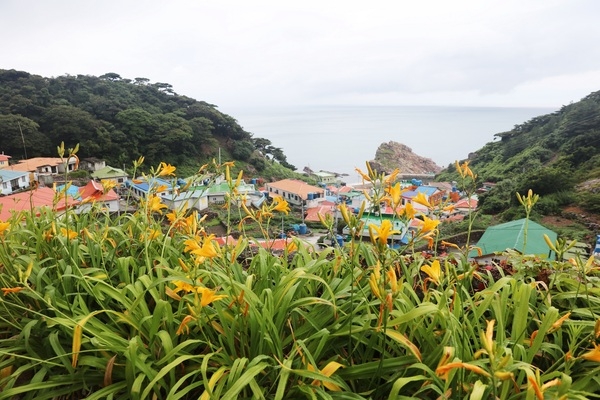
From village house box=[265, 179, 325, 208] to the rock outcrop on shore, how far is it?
26.5 metres

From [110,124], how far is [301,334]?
34.2 m

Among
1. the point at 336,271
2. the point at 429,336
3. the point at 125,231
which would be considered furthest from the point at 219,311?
the point at 125,231

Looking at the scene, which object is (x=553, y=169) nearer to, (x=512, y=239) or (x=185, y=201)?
(x=512, y=239)

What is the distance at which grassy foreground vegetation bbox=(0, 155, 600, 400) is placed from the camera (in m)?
0.84

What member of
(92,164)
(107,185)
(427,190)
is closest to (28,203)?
(107,185)

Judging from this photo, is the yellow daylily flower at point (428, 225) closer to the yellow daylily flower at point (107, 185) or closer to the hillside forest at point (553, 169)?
the yellow daylily flower at point (107, 185)

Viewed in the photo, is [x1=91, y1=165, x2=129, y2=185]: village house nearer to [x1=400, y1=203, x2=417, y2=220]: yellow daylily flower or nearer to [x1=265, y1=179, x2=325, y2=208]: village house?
[x1=400, y1=203, x2=417, y2=220]: yellow daylily flower

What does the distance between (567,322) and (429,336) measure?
0.39 meters

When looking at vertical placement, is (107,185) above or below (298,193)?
above

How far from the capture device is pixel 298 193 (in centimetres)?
2661

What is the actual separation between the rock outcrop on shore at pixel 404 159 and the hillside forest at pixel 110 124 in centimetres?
1987

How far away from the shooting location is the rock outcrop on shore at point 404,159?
53.9 m

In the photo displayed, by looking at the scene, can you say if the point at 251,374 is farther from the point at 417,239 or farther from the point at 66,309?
the point at 66,309

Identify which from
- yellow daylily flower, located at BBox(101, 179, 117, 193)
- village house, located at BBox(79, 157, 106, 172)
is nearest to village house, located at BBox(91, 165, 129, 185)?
yellow daylily flower, located at BBox(101, 179, 117, 193)
